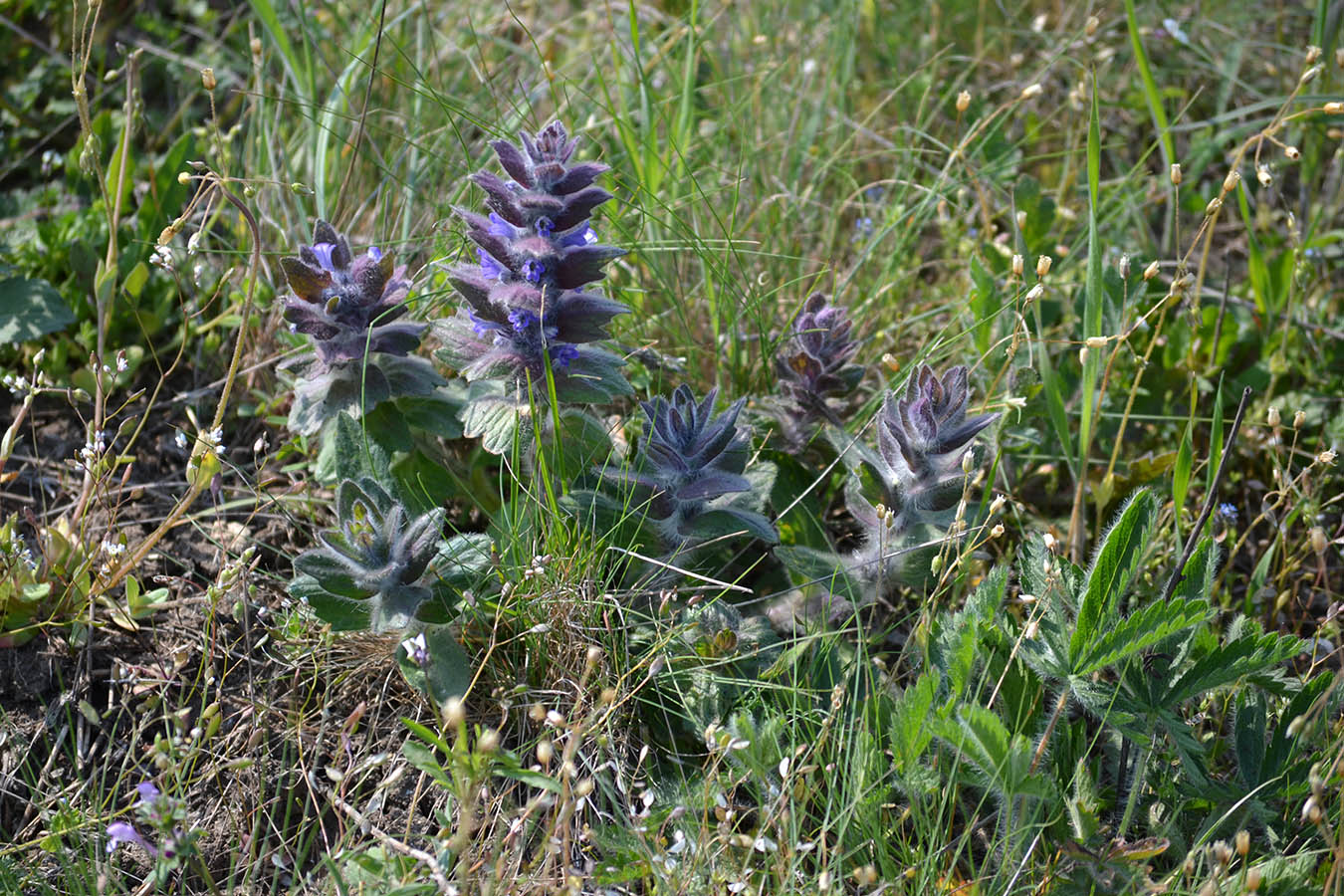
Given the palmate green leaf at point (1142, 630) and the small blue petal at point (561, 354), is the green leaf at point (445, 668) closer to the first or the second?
the small blue petal at point (561, 354)

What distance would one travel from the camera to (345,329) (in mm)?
2129

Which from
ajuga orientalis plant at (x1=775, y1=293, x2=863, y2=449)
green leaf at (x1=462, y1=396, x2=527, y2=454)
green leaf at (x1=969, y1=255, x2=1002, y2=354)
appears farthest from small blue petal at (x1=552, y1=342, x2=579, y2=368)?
green leaf at (x1=969, y1=255, x2=1002, y2=354)

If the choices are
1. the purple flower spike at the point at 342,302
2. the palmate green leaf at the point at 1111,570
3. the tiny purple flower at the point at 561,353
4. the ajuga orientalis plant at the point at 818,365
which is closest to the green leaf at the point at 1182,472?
the palmate green leaf at the point at 1111,570

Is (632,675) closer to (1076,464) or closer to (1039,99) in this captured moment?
(1076,464)

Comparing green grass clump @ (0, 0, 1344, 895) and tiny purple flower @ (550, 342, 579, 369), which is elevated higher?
tiny purple flower @ (550, 342, 579, 369)

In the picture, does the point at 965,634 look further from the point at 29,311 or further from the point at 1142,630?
the point at 29,311

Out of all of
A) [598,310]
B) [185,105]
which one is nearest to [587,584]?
[598,310]

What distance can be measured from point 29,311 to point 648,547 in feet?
5.09

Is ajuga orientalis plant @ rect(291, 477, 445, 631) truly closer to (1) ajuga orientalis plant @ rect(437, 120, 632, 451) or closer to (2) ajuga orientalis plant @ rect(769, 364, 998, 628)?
(1) ajuga orientalis plant @ rect(437, 120, 632, 451)

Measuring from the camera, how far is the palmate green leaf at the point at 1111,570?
183 cm

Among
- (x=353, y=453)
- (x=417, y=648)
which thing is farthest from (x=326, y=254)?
(x=417, y=648)

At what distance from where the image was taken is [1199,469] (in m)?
2.66

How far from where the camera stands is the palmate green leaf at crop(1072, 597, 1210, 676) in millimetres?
1714

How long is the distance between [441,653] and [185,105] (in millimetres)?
A: 2108
